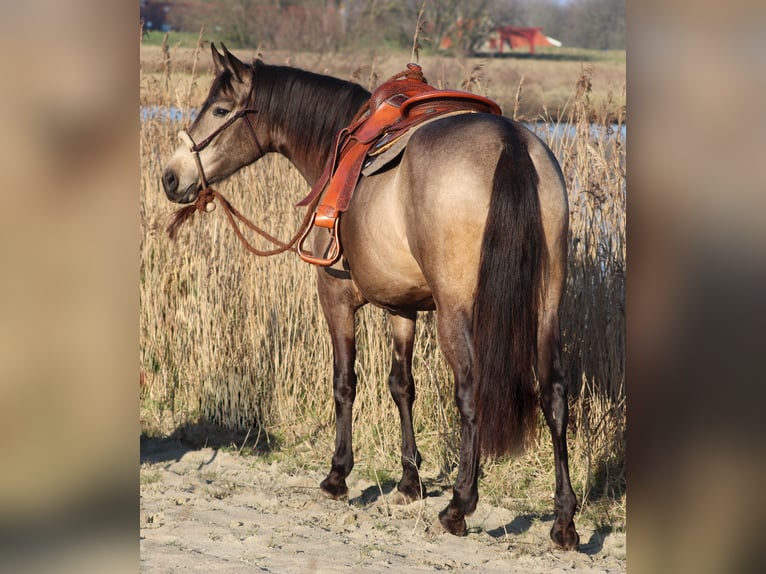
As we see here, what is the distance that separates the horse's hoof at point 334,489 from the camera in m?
4.38

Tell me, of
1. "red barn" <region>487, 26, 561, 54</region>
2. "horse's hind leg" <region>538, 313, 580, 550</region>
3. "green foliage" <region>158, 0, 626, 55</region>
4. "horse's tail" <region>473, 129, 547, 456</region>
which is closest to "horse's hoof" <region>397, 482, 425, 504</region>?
"horse's hind leg" <region>538, 313, 580, 550</region>

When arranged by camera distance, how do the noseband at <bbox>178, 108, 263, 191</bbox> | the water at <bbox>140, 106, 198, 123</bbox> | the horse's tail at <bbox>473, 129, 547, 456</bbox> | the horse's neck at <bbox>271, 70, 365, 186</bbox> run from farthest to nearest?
the water at <bbox>140, 106, 198, 123</bbox> < the noseband at <bbox>178, 108, 263, 191</bbox> < the horse's neck at <bbox>271, 70, 365, 186</bbox> < the horse's tail at <bbox>473, 129, 547, 456</bbox>

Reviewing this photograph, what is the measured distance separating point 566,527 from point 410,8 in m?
27.3

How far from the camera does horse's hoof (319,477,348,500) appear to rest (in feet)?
14.4

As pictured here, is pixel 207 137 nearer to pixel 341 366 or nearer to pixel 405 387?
pixel 341 366

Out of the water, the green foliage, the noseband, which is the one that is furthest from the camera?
the green foliage

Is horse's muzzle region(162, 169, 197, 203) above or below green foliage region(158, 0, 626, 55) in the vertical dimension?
below

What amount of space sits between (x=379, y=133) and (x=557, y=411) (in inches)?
56.9

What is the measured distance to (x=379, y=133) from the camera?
377 centimetres

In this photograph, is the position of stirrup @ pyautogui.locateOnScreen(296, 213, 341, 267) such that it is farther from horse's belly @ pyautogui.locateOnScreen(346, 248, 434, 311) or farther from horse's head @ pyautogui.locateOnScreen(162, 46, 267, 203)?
horse's head @ pyautogui.locateOnScreen(162, 46, 267, 203)

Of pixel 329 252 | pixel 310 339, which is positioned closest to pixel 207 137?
pixel 329 252

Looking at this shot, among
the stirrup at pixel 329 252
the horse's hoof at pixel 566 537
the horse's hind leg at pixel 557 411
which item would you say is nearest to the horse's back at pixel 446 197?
the stirrup at pixel 329 252

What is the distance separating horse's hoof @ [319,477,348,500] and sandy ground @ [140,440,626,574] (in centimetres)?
5
